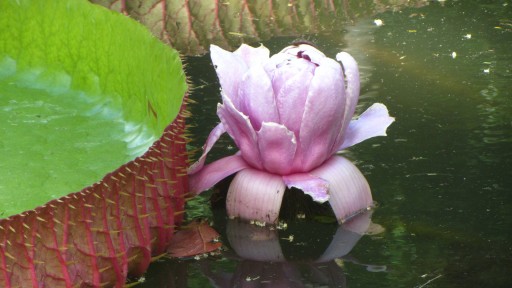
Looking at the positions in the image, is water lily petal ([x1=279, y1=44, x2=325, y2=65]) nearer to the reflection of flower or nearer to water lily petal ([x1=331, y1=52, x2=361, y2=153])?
water lily petal ([x1=331, y1=52, x2=361, y2=153])

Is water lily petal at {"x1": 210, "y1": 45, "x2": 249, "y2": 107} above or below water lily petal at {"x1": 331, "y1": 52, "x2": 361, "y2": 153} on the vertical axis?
above

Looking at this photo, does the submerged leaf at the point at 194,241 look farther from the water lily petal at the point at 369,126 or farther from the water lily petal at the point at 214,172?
the water lily petal at the point at 369,126

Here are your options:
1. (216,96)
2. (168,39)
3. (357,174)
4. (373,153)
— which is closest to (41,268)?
(357,174)

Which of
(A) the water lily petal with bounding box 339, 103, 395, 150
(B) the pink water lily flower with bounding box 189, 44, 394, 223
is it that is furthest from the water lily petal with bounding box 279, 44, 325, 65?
(A) the water lily petal with bounding box 339, 103, 395, 150

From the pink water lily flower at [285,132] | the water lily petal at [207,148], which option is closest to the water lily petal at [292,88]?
the pink water lily flower at [285,132]

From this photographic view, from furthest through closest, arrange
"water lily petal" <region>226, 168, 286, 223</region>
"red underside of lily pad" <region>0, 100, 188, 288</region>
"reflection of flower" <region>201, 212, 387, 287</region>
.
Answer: "water lily petal" <region>226, 168, 286, 223</region> → "reflection of flower" <region>201, 212, 387, 287</region> → "red underside of lily pad" <region>0, 100, 188, 288</region>

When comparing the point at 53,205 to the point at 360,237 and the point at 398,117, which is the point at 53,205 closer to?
the point at 360,237
